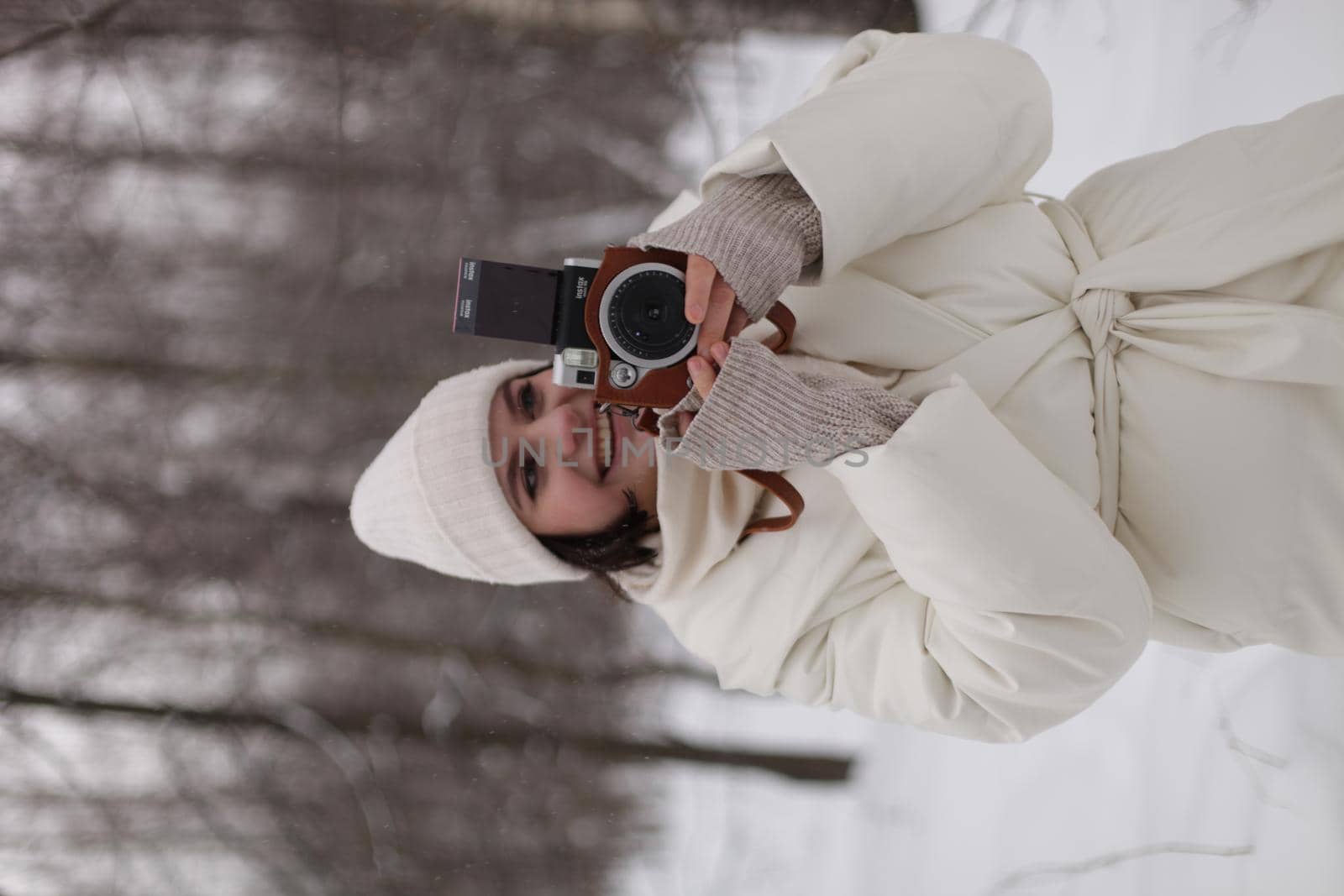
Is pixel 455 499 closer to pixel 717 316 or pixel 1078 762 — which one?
pixel 717 316

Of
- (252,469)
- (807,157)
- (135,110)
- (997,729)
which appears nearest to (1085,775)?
(997,729)

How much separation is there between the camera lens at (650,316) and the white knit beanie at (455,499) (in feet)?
0.73

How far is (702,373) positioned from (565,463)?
22 centimetres

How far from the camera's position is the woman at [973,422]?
0.60 metres

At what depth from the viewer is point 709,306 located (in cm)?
60

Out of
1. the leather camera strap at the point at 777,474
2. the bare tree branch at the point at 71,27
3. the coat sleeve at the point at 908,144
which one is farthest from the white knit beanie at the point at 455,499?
the bare tree branch at the point at 71,27

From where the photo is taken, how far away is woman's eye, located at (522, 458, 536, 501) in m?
0.78

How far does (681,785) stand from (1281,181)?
947mm

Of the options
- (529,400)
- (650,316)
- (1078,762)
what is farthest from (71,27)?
(1078,762)

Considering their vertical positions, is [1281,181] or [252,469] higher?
[1281,181]

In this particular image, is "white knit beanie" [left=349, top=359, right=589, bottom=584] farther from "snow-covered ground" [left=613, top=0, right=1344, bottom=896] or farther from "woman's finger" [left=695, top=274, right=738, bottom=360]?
"snow-covered ground" [left=613, top=0, right=1344, bottom=896]

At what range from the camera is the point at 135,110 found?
1.00m

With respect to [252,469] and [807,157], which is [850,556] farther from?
[252,469]

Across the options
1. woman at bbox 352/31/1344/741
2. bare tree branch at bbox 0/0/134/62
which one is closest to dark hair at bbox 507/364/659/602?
woman at bbox 352/31/1344/741
